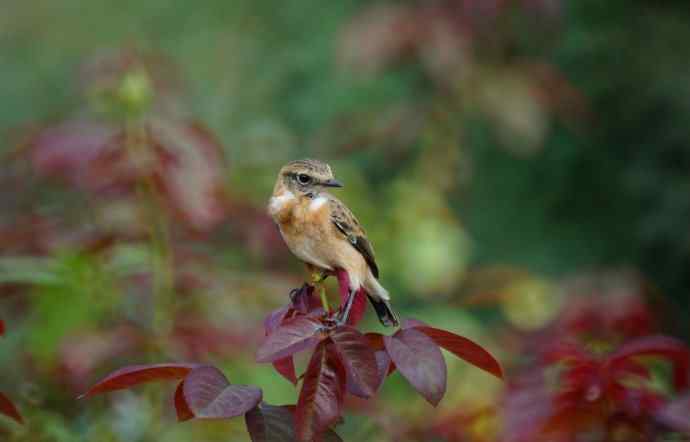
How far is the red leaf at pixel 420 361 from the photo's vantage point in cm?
135

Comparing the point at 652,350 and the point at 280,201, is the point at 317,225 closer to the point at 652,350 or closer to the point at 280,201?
the point at 280,201

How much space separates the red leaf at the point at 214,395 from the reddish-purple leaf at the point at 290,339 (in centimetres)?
6

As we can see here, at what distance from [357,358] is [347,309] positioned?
1.03 ft

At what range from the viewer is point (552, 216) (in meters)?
5.47

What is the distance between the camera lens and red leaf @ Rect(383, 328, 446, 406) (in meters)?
1.35

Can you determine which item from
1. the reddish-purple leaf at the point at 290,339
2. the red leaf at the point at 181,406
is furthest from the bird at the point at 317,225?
the red leaf at the point at 181,406

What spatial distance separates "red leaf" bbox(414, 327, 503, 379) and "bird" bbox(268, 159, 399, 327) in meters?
0.44

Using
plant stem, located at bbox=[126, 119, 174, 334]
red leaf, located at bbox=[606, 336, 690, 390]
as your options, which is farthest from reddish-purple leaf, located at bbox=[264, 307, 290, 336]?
plant stem, located at bbox=[126, 119, 174, 334]

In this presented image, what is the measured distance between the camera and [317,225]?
1947 millimetres

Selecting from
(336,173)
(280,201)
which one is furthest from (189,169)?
(336,173)

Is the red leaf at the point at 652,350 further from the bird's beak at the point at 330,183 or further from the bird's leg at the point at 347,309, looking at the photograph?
the bird's beak at the point at 330,183

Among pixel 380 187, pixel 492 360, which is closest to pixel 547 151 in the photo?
pixel 380 187

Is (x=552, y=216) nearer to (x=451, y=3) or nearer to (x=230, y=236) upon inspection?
(x=451, y=3)

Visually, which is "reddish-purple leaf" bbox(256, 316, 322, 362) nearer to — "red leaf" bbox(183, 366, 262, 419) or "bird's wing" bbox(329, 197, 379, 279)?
"red leaf" bbox(183, 366, 262, 419)
